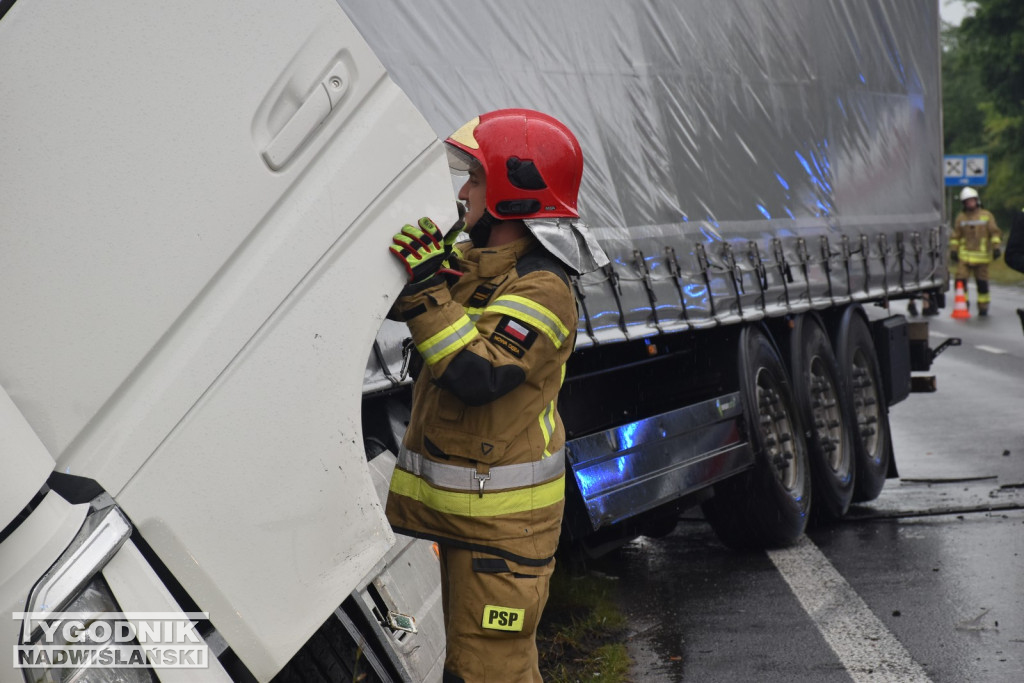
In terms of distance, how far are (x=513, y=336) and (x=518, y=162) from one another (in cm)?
49

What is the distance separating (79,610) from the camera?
2.31 metres

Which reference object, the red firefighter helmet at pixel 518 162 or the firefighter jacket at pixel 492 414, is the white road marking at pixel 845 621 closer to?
the firefighter jacket at pixel 492 414

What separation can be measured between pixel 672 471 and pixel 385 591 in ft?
8.76

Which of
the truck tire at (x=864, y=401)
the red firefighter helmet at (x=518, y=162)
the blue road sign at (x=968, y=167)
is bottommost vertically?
the blue road sign at (x=968, y=167)

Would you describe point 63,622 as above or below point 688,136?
above

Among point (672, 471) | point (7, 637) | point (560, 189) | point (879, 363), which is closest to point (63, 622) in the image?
point (7, 637)

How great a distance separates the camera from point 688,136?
6.24 meters

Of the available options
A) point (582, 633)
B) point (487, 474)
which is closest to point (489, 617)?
point (487, 474)

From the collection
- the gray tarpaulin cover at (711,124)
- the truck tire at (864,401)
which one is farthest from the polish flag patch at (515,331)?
the truck tire at (864,401)

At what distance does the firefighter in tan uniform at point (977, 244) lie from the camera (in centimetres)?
2231

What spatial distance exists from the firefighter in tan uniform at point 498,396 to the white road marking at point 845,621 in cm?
201

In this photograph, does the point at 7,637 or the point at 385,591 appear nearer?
the point at 7,637

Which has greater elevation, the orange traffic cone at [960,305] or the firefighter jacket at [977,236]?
the firefighter jacket at [977,236]

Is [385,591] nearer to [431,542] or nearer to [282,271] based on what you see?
[431,542]
